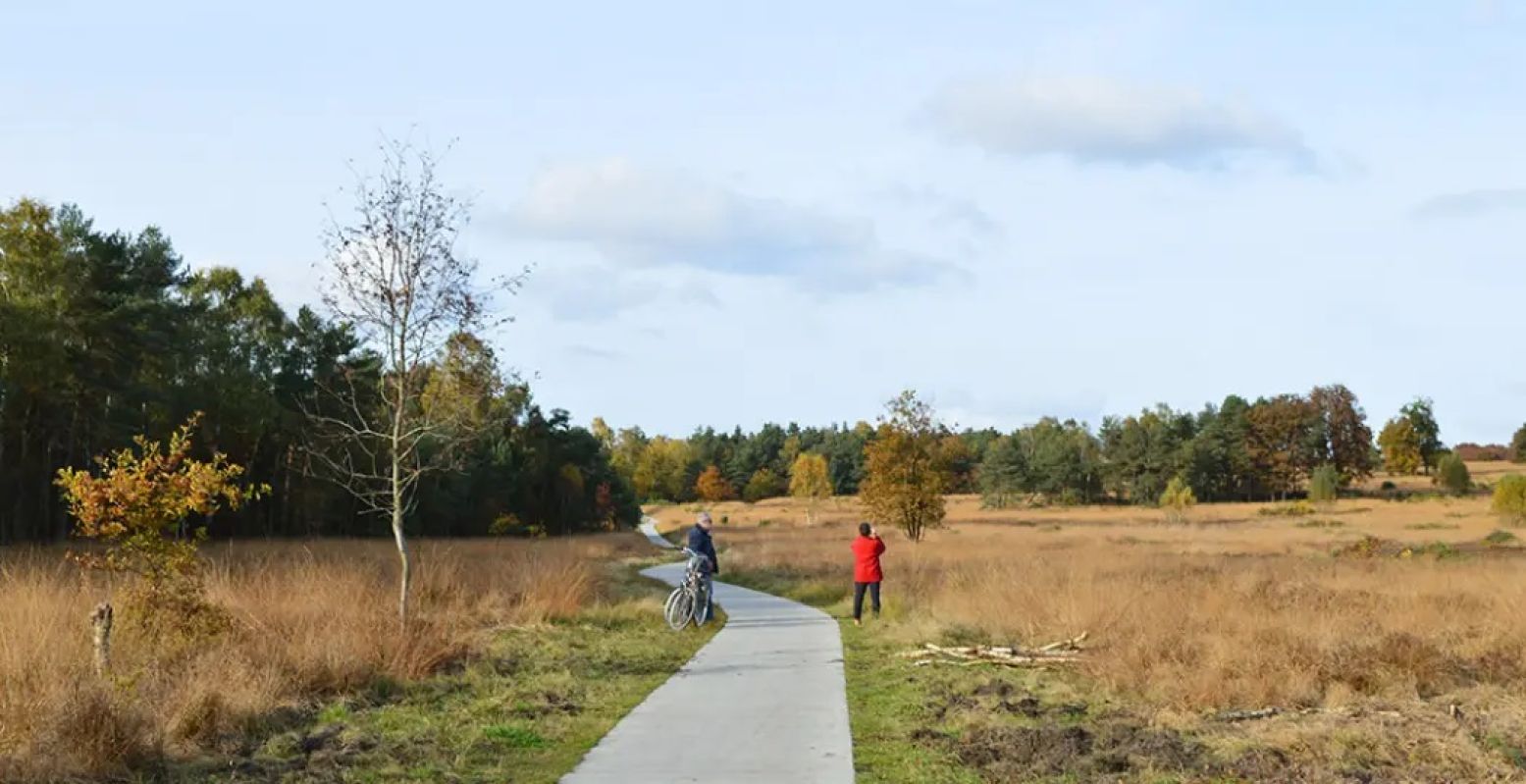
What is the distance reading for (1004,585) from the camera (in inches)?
725

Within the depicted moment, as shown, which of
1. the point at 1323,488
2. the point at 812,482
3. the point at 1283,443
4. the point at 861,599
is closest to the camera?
the point at 861,599

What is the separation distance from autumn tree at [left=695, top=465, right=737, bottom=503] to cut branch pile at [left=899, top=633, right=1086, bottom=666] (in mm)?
125092

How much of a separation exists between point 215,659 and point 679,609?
28.4 ft

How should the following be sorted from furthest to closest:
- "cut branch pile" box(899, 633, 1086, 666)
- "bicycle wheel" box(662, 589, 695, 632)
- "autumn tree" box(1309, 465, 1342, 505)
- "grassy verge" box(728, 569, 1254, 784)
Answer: "autumn tree" box(1309, 465, 1342, 505) → "bicycle wheel" box(662, 589, 695, 632) → "cut branch pile" box(899, 633, 1086, 666) → "grassy verge" box(728, 569, 1254, 784)

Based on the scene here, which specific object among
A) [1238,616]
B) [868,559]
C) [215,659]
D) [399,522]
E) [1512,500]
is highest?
[399,522]

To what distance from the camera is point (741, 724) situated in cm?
985

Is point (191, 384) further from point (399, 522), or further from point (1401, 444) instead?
point (1401, 444)

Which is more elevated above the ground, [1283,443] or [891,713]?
[1283,443]

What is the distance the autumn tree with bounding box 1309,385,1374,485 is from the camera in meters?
110

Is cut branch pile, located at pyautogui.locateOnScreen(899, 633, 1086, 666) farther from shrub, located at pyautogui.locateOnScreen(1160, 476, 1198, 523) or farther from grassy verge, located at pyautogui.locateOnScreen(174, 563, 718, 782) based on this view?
shrub, located at pyautogui.locateOnScreen(1160, 476, 1198, 523)

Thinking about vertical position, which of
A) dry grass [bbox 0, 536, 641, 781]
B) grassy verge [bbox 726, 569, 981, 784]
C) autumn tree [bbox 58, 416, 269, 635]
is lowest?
grassy verge [bbox 726, 569, 981, 784]

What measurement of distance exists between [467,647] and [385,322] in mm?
4270

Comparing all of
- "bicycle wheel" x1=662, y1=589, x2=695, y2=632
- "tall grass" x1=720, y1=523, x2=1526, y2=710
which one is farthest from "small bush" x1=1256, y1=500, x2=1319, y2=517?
"bicycle wheel" x1=662, y1=589, x2=695, y2=632

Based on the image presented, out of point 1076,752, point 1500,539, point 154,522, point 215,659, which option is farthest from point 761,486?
point 1076,752
